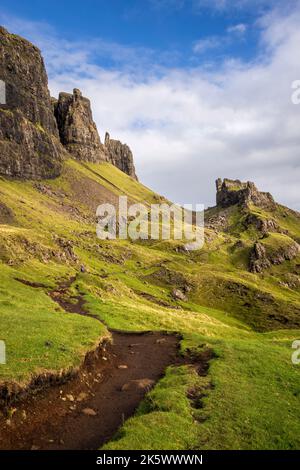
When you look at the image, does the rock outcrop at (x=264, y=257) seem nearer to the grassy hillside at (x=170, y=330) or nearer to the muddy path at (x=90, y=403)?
the grassy hillside at (x=170, y=330)

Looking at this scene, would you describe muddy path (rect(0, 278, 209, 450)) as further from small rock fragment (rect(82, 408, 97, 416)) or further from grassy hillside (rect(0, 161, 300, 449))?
grassy hillside (rect(0, 161, 300, 449))

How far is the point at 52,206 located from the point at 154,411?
172672 mm

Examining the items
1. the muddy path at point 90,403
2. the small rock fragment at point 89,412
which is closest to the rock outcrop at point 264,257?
the muddy path at point 90,403

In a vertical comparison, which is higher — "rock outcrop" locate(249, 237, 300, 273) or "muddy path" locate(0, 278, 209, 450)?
"rock outcrop" locate(249, 237, 300, 273)

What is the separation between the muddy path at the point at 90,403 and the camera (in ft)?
61.5

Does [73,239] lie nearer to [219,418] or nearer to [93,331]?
[93,331]

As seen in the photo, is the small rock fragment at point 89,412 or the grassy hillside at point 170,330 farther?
the small rock fragment at point 89,412

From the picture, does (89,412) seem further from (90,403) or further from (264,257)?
(264,257)

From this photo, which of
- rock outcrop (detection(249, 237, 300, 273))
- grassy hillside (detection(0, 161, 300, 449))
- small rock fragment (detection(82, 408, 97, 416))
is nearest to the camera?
grassy hillside (detection(0, 161, 300, 449))

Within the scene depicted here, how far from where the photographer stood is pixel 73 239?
139m

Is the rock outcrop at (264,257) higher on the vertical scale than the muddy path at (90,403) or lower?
higher

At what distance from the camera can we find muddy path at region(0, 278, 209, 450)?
61.5 feet

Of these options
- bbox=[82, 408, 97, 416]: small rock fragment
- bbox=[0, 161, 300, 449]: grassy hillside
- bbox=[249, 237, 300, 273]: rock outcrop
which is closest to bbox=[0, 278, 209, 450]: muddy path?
bbox=[82, 408, 97, 416]: small rock fragment
